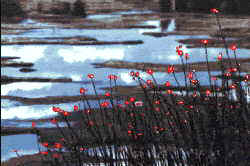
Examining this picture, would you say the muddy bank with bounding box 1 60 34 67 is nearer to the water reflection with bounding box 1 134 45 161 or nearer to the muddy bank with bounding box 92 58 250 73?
the muddy bank with bounding box 92 58 250 73

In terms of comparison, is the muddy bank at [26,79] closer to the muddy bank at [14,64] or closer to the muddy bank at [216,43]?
the muddy bank at [14,64]

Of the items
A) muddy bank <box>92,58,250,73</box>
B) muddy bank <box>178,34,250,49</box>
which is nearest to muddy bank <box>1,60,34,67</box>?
muddy bank <box>92,58,250,73</box>

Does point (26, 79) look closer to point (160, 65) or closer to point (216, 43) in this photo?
point (160, 65)

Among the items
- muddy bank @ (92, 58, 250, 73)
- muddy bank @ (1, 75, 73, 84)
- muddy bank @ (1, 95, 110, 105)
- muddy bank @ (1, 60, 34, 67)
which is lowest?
muddy bank @ (1, 95, 110, 105)

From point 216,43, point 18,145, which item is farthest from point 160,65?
point 18,145

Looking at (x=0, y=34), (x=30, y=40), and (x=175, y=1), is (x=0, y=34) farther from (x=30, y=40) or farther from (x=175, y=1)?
(x=175, y=1)

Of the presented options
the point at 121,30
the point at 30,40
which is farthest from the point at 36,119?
the point at 121,30

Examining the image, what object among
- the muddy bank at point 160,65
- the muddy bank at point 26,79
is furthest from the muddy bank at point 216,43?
the muddy bank at point 26,79

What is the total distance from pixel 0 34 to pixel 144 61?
6.43 metres

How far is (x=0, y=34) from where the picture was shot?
14.5 m

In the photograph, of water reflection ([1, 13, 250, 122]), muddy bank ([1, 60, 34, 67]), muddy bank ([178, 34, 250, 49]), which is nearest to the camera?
water reflection ([1, 13, 250, 122])

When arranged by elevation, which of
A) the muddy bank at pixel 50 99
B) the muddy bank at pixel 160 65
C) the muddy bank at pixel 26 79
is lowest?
the muddy bank at pixel 50 99

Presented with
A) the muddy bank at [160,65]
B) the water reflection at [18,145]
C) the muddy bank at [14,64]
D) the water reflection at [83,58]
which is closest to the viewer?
the water reflection at [18,145]

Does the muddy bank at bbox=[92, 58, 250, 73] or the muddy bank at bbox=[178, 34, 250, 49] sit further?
the muddy bank at bbox=[178, 34, 250, 49]
